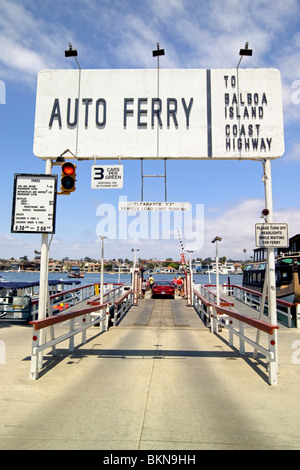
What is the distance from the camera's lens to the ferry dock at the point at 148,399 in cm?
386

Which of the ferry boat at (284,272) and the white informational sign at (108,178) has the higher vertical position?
the white informational sign at (108,178)

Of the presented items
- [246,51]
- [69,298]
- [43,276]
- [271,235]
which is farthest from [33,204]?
[69,298]

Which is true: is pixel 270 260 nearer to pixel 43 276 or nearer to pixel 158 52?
pixel 43 276

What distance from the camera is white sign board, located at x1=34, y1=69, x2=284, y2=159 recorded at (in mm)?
7910

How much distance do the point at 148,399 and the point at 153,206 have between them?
410cm

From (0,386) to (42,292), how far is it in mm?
1983

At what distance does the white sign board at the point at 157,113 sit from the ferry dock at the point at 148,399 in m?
4.75

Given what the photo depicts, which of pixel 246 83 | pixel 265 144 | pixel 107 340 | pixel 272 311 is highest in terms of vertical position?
pixel 246 83

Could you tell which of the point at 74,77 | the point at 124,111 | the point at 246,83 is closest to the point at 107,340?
the point at 124,111

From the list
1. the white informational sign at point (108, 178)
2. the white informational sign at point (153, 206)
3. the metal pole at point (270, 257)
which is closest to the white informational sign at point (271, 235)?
the metal pole at point (270, 257)

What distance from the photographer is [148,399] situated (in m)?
5.18

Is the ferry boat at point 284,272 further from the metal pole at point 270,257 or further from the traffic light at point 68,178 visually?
the traffic light at point 68,178
